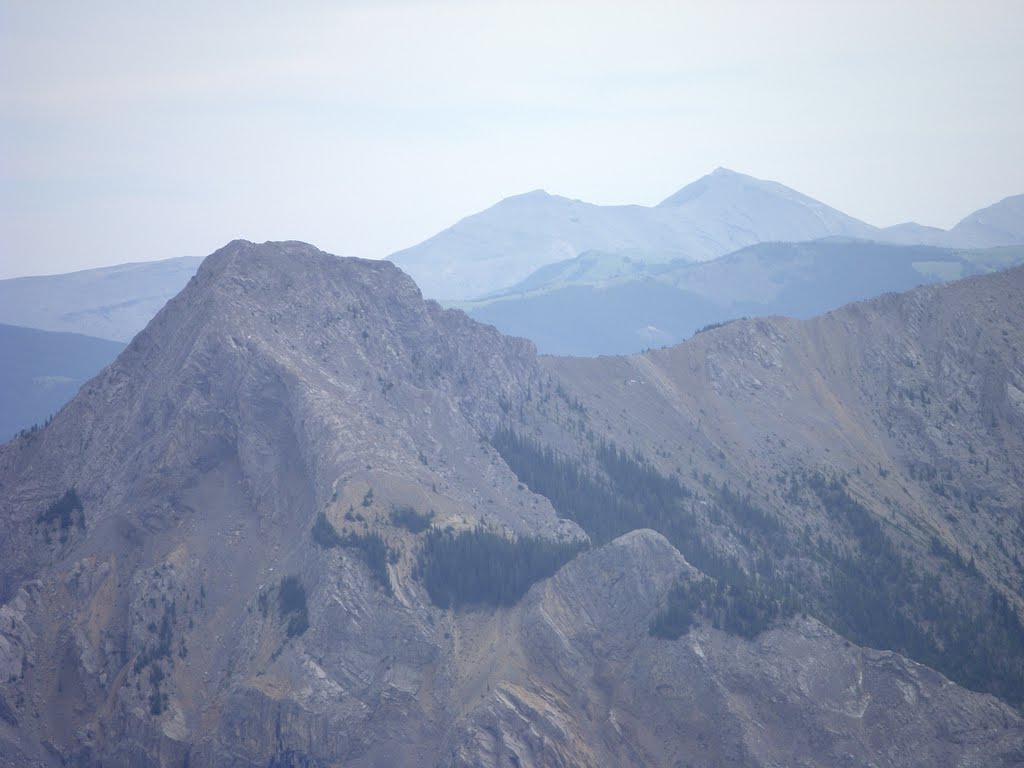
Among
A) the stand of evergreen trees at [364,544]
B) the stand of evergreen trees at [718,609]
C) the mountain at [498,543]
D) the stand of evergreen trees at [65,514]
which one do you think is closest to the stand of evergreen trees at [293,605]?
the mountain at [498,543]

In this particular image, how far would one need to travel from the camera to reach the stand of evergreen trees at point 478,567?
12425 cm

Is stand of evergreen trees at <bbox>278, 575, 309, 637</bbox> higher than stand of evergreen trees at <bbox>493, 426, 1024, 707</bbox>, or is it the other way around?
stand of evergreen trees at <bbox>278, 575, 309, 637</bbox>

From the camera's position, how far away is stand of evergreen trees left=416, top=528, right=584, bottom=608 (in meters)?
124

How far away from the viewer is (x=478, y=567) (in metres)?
126

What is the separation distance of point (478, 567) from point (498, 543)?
4505 millimetres

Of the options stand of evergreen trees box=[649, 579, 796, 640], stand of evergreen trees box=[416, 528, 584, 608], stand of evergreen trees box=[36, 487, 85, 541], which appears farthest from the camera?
stand of evergreen trees box=[36, 487, 85, 541]

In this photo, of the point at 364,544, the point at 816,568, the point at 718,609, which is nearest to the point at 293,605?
the point at 364,544

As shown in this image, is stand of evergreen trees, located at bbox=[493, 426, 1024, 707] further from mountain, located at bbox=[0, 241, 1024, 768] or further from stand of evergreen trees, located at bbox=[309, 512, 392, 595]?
stand of evergreen trees, located at bbox=[309, 512, 392, 595]

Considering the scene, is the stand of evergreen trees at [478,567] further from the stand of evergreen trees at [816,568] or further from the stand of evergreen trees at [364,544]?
the stand of evergreen trees at [816,568]

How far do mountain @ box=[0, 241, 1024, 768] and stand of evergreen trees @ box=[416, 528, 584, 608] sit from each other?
34 centimetres

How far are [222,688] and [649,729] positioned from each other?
4479 centimetres

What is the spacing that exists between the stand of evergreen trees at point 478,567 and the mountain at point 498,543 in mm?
339

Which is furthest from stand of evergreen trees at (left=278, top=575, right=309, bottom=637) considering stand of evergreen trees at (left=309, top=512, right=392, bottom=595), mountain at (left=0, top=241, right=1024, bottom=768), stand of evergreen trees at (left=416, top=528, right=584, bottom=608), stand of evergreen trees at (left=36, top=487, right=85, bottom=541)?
stand of evergreen trees at (left=36, top=487, right=85, bottom=541)

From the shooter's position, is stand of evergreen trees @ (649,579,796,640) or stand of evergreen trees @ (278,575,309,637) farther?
stand of evergreen trees @ (278,575,309,637)
